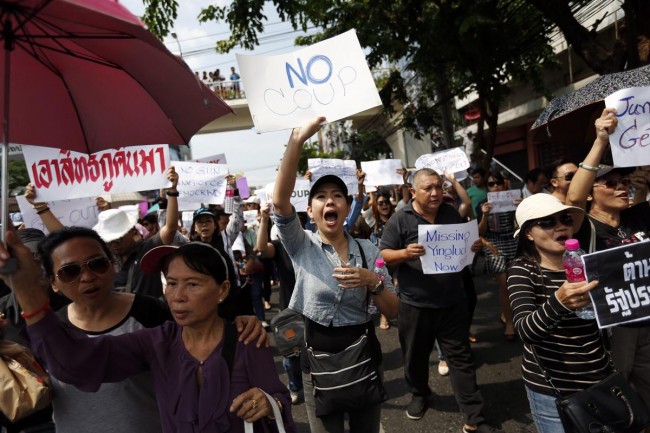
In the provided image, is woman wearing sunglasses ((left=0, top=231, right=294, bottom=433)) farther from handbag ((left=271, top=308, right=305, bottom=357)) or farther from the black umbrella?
the black umbrella

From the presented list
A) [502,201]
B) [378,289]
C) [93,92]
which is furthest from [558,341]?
[502,201]

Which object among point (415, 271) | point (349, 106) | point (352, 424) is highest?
point (349, 106)

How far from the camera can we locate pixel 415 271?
3.70m

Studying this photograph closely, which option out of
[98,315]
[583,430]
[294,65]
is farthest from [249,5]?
[583,430]

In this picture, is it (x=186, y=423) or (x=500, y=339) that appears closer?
(x=186, y=423)

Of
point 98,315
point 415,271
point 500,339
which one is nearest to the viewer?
point 98,315

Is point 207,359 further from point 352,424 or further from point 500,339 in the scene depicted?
→ point 500,339

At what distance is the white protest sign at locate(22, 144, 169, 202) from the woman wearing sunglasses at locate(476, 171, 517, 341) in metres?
3.38

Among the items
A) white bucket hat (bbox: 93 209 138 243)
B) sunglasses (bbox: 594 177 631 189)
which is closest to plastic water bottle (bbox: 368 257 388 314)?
sunglasses (bbox: 594 177 631 189)

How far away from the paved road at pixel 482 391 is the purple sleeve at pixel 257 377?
7.73 feet

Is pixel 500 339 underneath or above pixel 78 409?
underneath

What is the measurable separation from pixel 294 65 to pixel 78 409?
6.18 feet

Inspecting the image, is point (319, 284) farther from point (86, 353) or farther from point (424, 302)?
point (424, 302)

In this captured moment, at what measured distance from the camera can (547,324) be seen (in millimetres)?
1938
